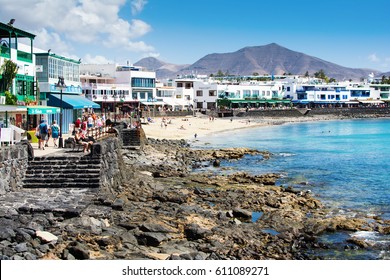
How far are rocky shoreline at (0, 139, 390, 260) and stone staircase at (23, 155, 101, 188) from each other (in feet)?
3.13

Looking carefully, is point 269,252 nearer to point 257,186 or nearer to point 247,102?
point 257,186

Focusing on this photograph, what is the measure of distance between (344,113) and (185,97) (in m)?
43.0

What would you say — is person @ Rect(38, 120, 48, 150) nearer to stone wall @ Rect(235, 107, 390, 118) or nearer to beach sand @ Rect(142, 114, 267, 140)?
beach sand @ Rect(142, 114, 267, 140)

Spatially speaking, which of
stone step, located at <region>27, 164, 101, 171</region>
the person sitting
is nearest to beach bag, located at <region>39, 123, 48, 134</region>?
the person sitting

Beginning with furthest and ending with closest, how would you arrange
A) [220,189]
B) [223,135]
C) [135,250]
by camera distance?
[223,135]
[220,189]
[135,250]

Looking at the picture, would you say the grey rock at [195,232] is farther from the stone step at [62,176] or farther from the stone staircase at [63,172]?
the stone step at [62,176]

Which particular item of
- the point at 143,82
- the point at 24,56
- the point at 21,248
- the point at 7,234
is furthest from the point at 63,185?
the point at 143,82

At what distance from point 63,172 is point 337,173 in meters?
20.7

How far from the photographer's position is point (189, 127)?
238 ft

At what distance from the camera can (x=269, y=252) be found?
15422mm

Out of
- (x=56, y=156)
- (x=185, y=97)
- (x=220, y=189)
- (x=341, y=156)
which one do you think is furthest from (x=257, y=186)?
Result: (x=185, y=97)

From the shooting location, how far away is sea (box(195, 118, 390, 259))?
17906 millimetres

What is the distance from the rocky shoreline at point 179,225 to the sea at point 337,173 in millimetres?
652

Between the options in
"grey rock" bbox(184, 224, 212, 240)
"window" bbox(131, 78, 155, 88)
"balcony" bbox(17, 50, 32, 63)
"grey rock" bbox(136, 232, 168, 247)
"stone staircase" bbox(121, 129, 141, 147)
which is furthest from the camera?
"window" bbox(131, 78, 155, 88)
